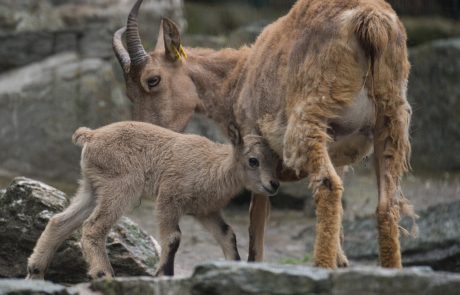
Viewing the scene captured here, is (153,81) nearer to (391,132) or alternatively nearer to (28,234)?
(28,234)

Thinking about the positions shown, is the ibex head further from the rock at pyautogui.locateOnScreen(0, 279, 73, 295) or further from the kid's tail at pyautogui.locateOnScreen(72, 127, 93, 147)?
the rock at pyautogui.locateOnScreen(0, 279, 73, 295)

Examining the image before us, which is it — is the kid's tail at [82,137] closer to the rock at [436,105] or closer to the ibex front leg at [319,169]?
the ibex front leg at [319,169]

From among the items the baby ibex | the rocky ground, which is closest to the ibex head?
the baby ibex

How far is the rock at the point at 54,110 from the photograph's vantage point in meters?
14.0

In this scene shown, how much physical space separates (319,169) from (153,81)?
3247 millimetres

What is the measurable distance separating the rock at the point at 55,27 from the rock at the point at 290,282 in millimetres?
8904

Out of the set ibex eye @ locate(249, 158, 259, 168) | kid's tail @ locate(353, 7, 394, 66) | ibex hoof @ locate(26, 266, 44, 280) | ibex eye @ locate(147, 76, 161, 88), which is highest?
ibex eye @ locate(147, 76, 161, 88)

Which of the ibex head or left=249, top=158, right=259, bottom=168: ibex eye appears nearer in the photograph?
left=249, top=158, right=259, bottom=168: ibex eye

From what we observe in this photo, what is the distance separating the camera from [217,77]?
962cm

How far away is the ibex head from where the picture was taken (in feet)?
31.4

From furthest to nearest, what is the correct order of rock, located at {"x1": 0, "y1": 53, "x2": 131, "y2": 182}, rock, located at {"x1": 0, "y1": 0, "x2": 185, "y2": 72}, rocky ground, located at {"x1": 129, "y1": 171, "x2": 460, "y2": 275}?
1. rock, located at {"x1": 0, "y1": 0, "x2": 185, "y2": 72}
2. rock, located at {"x1": 0, "y1": 53, "x2": 131, "y2": 182}
3. rocky ground, located at {"x1": 129, "y1": 171, "x2": 460, "y2": 275}

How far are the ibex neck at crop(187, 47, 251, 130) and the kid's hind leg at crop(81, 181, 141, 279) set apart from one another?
1.79 m

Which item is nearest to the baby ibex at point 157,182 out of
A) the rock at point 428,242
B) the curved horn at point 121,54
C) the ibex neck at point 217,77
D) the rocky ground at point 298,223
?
the ibex neck at point 217,77

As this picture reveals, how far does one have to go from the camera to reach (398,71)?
23.0 feet
